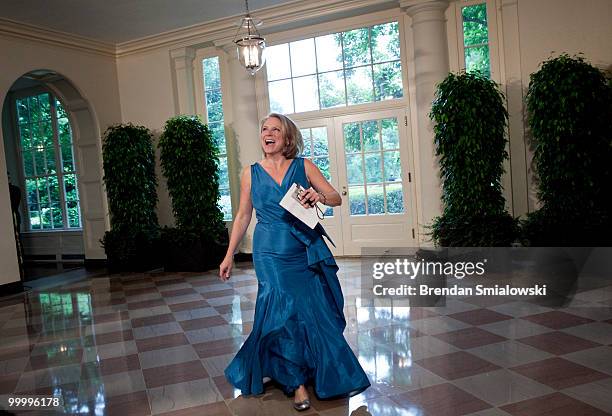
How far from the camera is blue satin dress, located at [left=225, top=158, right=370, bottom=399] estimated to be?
2.77 meters

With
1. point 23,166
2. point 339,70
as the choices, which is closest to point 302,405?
point 339,70

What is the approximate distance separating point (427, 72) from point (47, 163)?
710 centimetres

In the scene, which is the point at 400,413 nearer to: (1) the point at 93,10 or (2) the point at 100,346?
(2) the point at 100,346

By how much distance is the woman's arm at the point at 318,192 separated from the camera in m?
2.60

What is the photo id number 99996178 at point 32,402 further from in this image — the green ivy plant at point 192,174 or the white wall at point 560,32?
the white wall at point 560,32

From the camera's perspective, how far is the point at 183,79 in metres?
8.36

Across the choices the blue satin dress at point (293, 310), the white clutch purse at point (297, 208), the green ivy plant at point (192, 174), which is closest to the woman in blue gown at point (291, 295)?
the blue satin dress at point (293, 310)

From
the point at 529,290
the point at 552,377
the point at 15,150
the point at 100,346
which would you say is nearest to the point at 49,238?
the point at 15,150

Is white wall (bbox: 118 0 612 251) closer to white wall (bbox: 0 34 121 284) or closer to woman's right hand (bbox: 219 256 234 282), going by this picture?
white wall (bbox: 0 34 121 284)

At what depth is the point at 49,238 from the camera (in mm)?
10047

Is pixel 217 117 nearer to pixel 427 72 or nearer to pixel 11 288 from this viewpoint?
pixel 427 72

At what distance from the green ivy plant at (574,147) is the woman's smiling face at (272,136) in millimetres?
3786

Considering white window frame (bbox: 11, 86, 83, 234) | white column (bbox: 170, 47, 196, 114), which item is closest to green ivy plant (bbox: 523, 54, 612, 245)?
white column (bbox: 170, 47, 196, 114)

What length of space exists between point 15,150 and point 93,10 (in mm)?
4667
